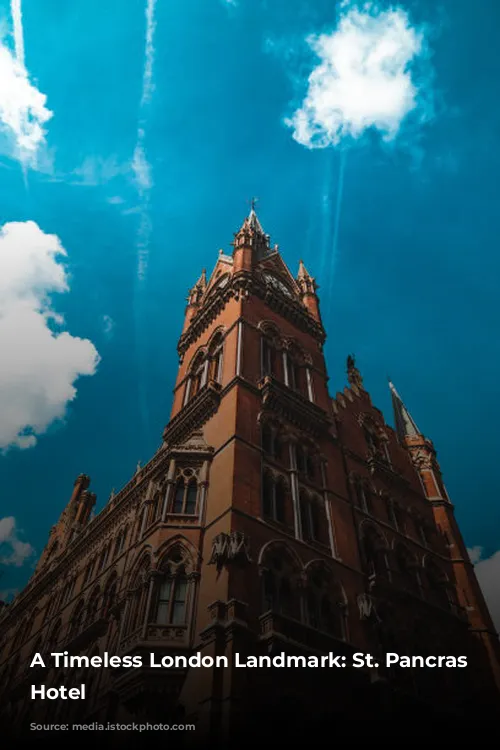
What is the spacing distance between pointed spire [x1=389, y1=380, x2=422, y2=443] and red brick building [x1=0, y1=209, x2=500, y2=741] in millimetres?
Answer: 1378

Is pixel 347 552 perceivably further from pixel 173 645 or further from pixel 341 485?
pixel 173 645

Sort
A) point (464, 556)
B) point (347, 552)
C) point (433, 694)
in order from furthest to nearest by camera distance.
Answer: point (464, 556), point (347, 552), point (433, 694)

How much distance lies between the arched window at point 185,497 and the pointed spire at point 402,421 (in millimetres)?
21933

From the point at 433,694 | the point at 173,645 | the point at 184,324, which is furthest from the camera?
the point at 184,324

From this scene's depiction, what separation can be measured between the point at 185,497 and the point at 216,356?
11809 millimetres

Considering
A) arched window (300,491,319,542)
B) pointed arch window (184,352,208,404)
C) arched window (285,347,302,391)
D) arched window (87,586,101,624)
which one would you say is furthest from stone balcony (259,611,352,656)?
pointed arch window (184,352,208,404)

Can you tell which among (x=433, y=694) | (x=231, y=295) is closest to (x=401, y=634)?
(x=433, y=694)

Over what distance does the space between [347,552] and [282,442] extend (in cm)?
628

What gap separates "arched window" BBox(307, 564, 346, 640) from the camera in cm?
2259

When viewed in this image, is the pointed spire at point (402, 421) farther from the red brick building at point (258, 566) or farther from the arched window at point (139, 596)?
the arched window at point (139, 596)

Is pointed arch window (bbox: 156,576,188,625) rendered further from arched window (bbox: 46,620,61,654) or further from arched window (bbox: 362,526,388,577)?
arched window (bbox: 46,620,61,654)

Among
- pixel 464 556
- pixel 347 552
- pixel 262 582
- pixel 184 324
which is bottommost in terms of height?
pixel 262 582

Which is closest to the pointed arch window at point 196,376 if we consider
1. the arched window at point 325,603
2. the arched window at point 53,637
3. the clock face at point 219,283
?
the clock face at point 219,283

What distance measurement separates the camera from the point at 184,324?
43.8 metres
